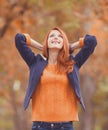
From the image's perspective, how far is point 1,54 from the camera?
1566 centimetres

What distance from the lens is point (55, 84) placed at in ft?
20.6

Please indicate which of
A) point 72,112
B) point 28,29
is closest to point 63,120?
point 72,112

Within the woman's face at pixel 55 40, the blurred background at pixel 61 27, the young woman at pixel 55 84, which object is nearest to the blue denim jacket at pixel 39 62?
the young woman at pixel 55 84

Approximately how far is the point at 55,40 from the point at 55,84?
1.62 feet

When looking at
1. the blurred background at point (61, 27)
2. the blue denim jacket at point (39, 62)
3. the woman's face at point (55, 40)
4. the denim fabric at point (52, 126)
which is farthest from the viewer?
the blurred background at point (61, 27)

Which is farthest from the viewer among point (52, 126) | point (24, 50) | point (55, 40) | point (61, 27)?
point (61, 27)

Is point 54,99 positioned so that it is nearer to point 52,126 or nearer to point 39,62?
point 52,126

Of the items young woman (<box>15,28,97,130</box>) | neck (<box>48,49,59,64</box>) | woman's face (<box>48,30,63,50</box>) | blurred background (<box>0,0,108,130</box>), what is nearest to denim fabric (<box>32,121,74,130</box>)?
young woman (<box>15,28,97,130</box>)

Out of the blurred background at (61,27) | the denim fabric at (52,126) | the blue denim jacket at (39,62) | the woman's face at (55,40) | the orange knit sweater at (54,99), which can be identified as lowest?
the denim fabric at (52,126)

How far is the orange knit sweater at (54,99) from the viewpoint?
6254 mm

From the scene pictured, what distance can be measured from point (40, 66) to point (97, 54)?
38.4ft

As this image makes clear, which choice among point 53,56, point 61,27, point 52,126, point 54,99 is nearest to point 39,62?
point 53,56

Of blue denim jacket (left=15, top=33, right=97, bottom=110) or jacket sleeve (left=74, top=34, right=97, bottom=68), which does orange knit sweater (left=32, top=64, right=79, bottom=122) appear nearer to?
blue denim jacket (left=15, top=33, right=97, bottom=110)

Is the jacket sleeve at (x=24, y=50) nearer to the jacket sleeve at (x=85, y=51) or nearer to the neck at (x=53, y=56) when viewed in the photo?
the neck at (x=53, y=56)
